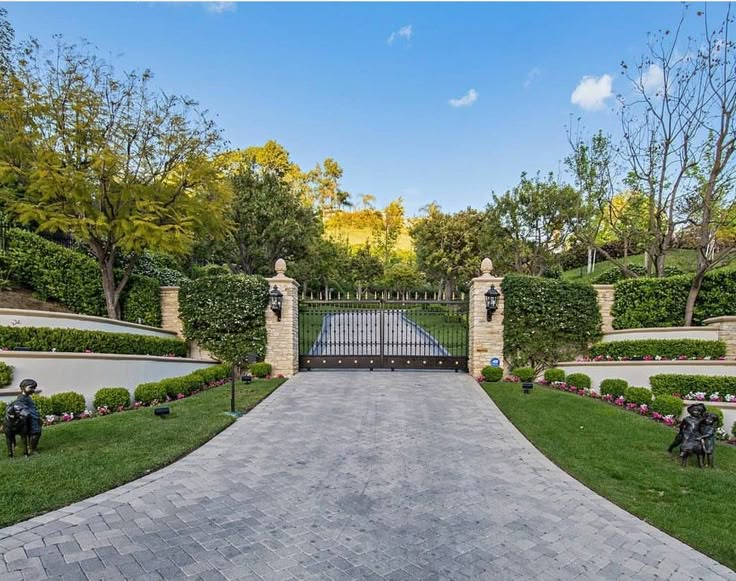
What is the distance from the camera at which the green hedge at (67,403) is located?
618 cm

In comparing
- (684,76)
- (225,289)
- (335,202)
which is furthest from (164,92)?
(335,202)

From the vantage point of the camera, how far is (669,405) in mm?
6348

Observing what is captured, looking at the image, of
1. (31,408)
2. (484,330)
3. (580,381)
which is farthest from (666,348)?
(31,408)

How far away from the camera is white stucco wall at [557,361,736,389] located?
23.7 feet

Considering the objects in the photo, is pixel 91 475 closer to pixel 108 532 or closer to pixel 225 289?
pixel 108 532

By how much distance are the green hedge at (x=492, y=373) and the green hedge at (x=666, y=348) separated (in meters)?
2.38

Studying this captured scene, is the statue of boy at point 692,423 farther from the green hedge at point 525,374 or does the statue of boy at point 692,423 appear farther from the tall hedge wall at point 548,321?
the tall hedge wall at point 548,321

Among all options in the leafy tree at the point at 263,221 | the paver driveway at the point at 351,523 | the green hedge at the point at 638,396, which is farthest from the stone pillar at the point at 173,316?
the green hedge at the point at 638,396

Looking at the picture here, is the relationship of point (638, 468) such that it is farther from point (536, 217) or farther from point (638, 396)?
point (536, 217)

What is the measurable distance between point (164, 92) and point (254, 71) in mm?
2484

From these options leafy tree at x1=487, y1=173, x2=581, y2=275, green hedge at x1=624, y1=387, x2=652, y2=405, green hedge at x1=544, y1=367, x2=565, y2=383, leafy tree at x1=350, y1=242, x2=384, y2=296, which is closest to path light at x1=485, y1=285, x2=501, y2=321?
green hedge at x1=544, y1=367, x2=565, y2=383

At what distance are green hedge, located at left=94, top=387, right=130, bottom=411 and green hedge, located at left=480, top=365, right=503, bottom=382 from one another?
7650mm

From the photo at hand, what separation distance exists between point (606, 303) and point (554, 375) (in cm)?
263

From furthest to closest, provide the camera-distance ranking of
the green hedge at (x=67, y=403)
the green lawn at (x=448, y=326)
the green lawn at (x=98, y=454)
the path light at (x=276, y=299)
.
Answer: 1. the green lawn at (x=448, y=326)
2. the path light at (x=276, y=299)
3. the green hedge at (x=67, y=403)
4. the green lawn at (x=98, y=454)
